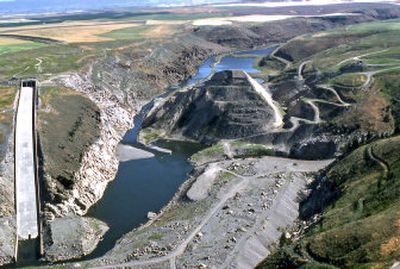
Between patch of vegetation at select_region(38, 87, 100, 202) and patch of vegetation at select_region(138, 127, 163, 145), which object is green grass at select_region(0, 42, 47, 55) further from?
patch of vegetation at select_region(138, 127, 163, 145)

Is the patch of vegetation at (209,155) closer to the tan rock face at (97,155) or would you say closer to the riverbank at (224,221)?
the riverbank at (224,221)

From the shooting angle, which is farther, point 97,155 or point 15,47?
point 15,47

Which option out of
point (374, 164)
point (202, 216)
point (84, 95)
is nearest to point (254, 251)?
point (202, 216)

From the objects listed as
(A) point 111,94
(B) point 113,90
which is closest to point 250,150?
(A) point 111,94

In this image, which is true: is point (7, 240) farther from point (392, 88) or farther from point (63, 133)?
point (392, 88)

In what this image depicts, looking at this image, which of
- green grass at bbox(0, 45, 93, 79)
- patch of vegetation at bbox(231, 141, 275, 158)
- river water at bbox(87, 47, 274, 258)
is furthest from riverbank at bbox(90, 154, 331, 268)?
green grass at bbox(0, 45, 93, 79)

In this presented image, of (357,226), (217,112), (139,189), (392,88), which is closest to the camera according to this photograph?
(357,226)

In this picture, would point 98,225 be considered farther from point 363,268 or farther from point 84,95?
point 84,95

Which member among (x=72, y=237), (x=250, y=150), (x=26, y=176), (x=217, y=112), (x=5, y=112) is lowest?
(x=72, y=237)
